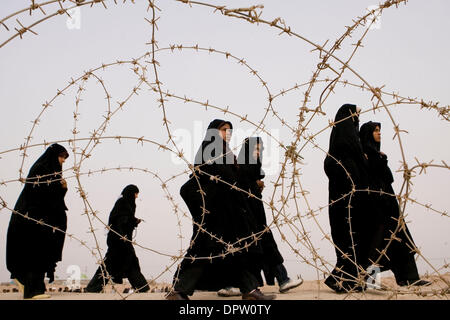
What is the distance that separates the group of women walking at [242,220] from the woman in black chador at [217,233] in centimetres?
1

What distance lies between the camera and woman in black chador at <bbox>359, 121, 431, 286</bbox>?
6426mm

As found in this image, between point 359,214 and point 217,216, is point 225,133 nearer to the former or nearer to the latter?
point 217,216

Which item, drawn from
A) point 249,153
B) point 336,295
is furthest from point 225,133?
point 336,295

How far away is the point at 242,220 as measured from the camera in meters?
5.75

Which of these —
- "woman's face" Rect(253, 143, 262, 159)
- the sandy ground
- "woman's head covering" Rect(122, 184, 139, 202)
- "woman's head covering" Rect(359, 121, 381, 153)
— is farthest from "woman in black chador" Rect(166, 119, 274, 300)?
"woman's head covering" Rect(122, 184, 139, 202)

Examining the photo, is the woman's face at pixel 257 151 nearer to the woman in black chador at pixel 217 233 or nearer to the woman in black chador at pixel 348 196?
the woman in black chador at pixel 348 196

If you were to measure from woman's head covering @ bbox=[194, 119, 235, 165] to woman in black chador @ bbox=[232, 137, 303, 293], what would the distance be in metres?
0.95

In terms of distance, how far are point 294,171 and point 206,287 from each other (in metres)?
2.61

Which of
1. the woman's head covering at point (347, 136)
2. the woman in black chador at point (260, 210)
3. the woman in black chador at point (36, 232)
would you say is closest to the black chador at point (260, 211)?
the woman in black chador at point (260, 210)

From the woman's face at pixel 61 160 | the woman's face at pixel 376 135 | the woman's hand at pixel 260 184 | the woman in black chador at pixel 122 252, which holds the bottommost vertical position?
the woman in black chador at pixel 122 252

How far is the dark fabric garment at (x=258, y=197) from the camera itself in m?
6.89

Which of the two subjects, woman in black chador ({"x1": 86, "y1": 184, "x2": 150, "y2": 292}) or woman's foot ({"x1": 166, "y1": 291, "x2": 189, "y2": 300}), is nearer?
woman's foot ({"x1": 166, "y1": 291, "x2": 189, "y2": 300})

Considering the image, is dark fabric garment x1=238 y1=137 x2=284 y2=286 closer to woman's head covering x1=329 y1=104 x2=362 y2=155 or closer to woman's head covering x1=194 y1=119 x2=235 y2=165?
woman's head covering x1=194 y1=119 x2=235 y2=165
